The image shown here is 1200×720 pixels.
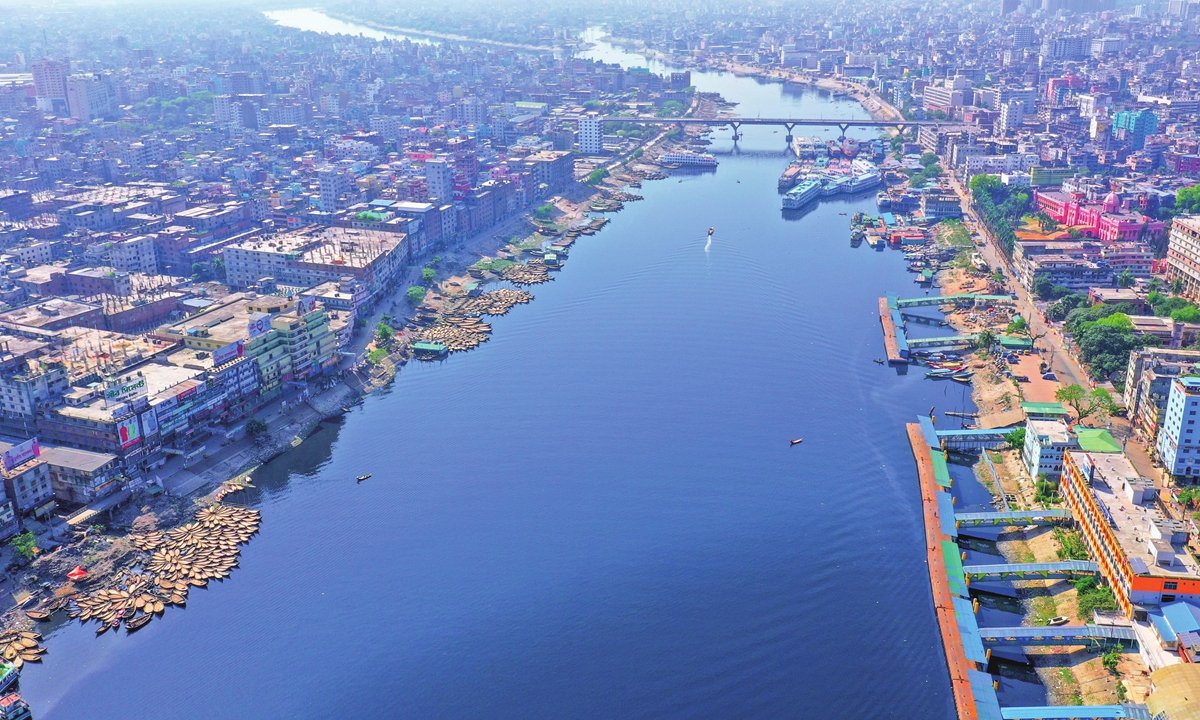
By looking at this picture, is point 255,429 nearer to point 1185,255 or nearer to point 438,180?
point 438,180

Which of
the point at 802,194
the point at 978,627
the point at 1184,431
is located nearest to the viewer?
the point at 978,627

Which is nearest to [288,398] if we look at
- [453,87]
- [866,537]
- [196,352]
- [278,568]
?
[196,352]

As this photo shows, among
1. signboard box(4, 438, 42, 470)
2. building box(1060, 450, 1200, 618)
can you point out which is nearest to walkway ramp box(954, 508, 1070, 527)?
building box(1060, 450, 1200, 618)

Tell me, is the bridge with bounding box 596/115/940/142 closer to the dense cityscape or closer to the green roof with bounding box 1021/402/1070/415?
the dense cityscape

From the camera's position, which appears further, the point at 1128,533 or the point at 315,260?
the point at 315,260

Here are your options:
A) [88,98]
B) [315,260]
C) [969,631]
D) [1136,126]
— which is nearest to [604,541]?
[969,631]

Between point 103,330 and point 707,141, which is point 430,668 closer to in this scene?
point 103,330
